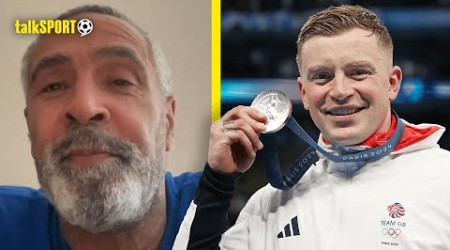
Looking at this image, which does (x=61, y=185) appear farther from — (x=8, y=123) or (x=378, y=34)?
(x=378, y=34)

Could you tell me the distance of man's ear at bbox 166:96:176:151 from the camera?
167 cm

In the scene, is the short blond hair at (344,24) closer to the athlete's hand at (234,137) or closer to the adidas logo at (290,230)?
the athlete's hand at (234,137)

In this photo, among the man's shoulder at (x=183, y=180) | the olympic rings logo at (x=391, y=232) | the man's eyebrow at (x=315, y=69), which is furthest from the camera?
the man's shoulder at (x=183, y=180)

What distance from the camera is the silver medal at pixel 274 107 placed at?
146cm

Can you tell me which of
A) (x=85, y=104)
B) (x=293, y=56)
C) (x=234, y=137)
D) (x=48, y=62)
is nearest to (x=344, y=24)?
(x=293, y=56)

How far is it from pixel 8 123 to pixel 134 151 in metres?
0.42

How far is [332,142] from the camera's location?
1.45 meters

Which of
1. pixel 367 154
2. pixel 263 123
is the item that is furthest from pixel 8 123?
pixel 367 154

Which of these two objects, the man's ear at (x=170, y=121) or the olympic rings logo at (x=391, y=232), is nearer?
A: the olympic rings logo at (x=391, y=232)

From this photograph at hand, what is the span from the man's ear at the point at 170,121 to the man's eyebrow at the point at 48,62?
33cm

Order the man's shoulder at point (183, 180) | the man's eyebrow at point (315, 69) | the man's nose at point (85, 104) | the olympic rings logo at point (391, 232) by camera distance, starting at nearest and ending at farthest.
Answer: the olympic rings logo at point (391, 232), the man's eyebrow at point (315, 69), the man's nose at point (85, 104), the man's shoulder at point (183, 180)

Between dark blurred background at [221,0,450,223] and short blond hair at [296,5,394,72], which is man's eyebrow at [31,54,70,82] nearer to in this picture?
dark blurred background at [221,0,450,223]

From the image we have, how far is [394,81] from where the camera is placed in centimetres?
146

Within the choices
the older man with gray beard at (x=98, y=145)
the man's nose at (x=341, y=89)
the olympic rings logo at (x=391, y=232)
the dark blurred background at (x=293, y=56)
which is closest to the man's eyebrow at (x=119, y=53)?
the older man with gray beard at (x=98, y=145)
